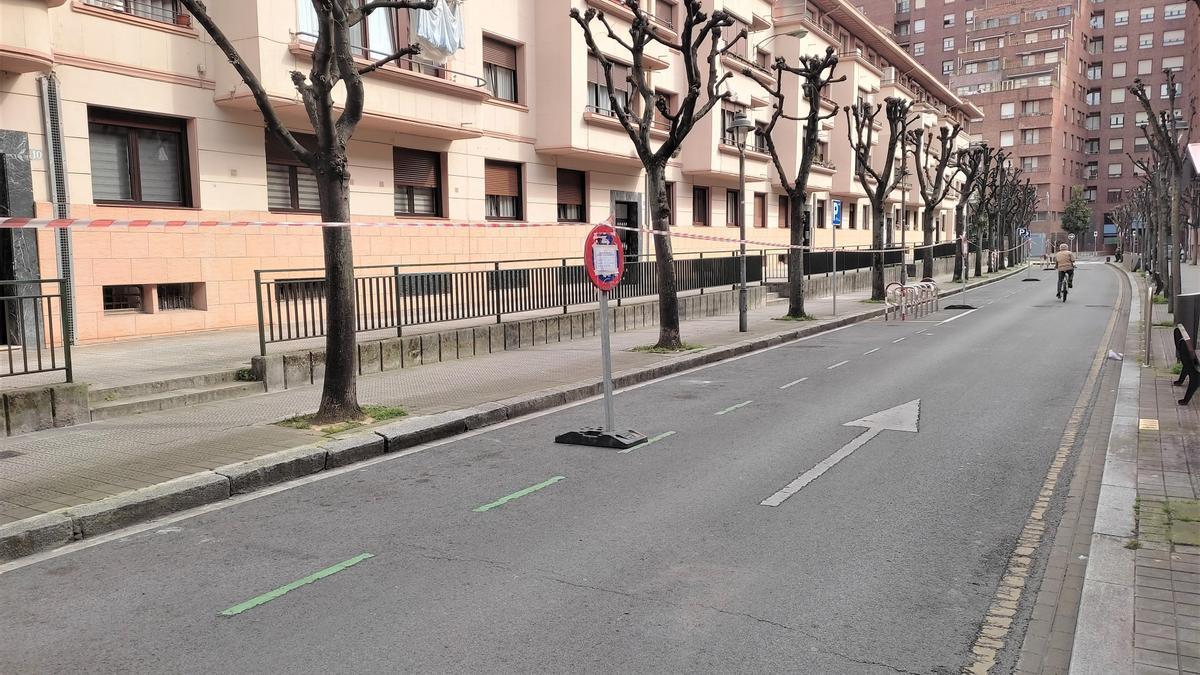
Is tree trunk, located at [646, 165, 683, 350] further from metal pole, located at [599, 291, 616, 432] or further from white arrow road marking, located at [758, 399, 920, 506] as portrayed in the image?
metal pole, located at [599, 291, 616, 432]

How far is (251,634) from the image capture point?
4102mm

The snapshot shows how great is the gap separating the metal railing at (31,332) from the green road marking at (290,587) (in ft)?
14.6

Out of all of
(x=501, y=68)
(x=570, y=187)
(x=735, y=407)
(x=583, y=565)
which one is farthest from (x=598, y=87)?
(x=583, y=565)

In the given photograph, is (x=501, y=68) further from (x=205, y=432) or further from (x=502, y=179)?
(x=205, y=432)

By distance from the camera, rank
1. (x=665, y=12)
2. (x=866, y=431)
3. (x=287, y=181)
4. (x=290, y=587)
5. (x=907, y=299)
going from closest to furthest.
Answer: (x=290, y=587)
(x=866, y=431)
(x=287, y=181)
(x=907, y=299)
(x=665, y=12)

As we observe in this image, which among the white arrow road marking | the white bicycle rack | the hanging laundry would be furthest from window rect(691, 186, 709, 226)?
the white arrow road marking

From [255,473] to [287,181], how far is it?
10311 millimetres

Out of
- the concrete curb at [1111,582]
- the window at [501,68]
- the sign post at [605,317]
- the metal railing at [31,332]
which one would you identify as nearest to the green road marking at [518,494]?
the sign post at [605,317]

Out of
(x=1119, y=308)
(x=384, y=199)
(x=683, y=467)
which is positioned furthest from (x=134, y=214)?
(x=1119, y=308)

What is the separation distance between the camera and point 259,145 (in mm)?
15070

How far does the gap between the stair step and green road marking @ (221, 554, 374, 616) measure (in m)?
5.31

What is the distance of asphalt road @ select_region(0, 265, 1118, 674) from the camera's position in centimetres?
392

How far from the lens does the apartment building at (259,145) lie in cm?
1237

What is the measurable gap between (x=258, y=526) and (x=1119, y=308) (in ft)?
86.4
